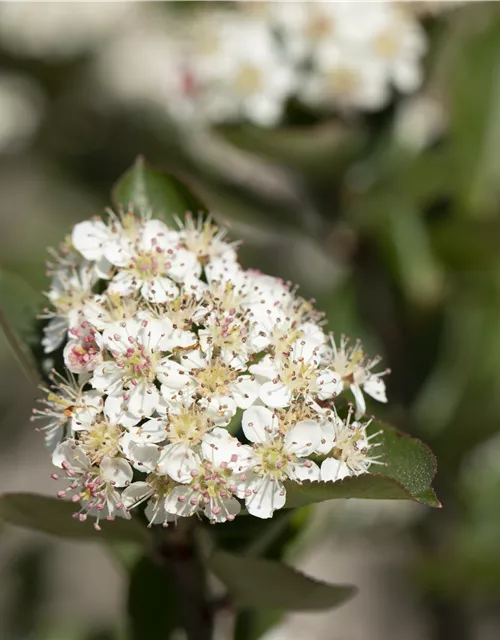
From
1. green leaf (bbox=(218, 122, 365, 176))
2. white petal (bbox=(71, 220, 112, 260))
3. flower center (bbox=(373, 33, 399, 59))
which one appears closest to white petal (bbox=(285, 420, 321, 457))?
white petal (bbox=(71, 220, 112, 260))

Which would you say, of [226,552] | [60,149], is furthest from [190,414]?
[60,149]

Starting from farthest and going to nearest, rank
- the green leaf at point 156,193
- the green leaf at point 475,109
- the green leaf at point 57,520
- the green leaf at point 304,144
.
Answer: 1. the green leaf at point 475,109
2. the green leaf at point 304,144
3. the green leaf at point 156,193
4. the green leaf at point 57,520

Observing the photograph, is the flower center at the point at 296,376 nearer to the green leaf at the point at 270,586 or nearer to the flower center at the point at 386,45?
the green leaf at the point at 270,586

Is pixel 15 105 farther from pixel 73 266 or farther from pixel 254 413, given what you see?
pixel 254 413

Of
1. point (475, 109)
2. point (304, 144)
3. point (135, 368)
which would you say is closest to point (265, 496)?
point (135, 368)

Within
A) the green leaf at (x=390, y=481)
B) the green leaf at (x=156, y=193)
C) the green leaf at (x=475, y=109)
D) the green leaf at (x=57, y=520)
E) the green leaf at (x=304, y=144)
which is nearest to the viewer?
the green leaf at (x=390, y=481)

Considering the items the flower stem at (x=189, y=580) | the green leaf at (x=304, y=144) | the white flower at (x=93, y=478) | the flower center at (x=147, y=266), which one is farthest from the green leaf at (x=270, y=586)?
the green leaf at (x=304, y=144)

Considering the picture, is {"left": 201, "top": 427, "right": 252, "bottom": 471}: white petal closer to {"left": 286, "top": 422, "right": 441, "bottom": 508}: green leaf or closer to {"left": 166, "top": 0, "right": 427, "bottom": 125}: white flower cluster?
{"left": 286, "top": 422, "right": 441, "bottom": 508}: green leaf
